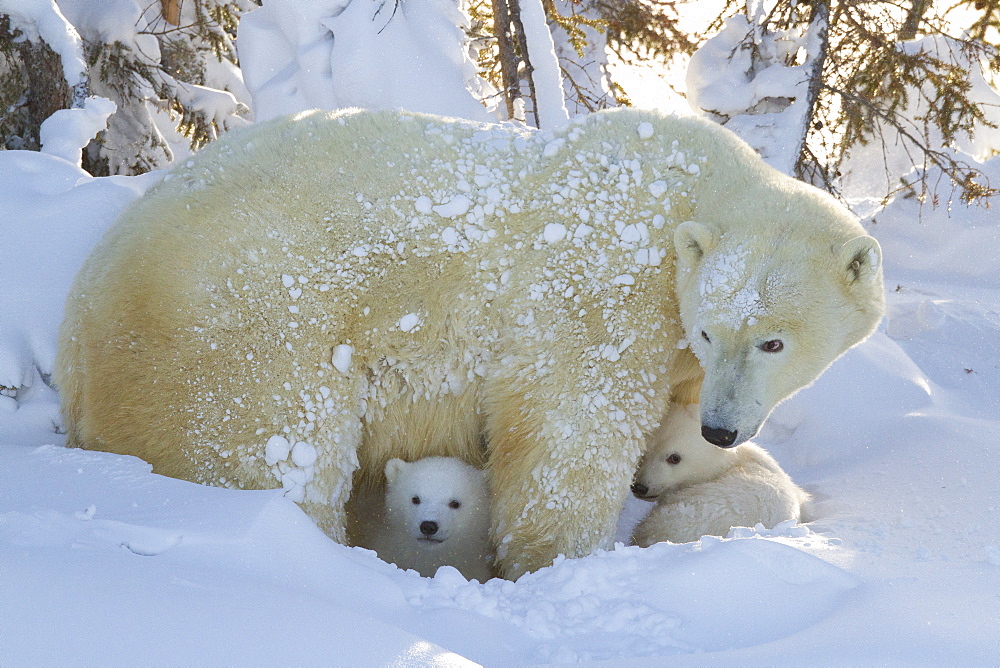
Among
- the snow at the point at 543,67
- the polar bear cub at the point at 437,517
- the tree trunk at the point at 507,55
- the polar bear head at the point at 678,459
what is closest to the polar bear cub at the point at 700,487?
the polar bear head at the point at 678,459

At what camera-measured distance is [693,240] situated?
3.21 m

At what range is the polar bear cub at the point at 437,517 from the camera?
12.8 ft

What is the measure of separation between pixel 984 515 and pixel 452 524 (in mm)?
2250

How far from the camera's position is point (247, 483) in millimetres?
3311

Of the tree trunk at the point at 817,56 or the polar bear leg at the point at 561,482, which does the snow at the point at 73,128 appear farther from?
A: the tree trunk at the point at 817,56

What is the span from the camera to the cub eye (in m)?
3.11

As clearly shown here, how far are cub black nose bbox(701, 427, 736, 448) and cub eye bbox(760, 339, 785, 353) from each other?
343mm

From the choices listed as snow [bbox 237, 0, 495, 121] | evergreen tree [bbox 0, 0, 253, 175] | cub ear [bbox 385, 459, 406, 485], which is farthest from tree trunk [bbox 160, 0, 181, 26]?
cub ear [bbox 385, 459, 406, 485]

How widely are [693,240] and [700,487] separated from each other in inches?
53.1

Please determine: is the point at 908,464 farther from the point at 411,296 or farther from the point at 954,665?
the point at 411,296

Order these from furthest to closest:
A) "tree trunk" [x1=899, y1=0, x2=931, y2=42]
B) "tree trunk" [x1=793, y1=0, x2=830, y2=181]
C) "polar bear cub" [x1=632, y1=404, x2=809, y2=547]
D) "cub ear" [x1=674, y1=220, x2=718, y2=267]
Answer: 1. "tree trunk" [x1=899, y1=0, x2=931, y2=42]
2. "tree trunk" [x1=793, y1=0, x2=830, y2=181]
3. "polar bear cub" [x1=632, y1=404, x2=809, y2=547]
4. "cub ear" [x1=674, y1=220, x2=718, y2=267]

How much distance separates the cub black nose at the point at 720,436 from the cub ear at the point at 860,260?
29.3 inches

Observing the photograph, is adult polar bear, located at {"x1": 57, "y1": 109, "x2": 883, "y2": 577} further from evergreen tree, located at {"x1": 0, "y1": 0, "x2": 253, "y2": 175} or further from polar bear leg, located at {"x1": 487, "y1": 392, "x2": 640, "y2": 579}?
evergreen tree, located at {"x1": 0, "y1": 0, "x2": 253, "y2": 175}

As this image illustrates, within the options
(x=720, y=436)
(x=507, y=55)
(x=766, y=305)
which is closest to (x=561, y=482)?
(x=720, y=436)
